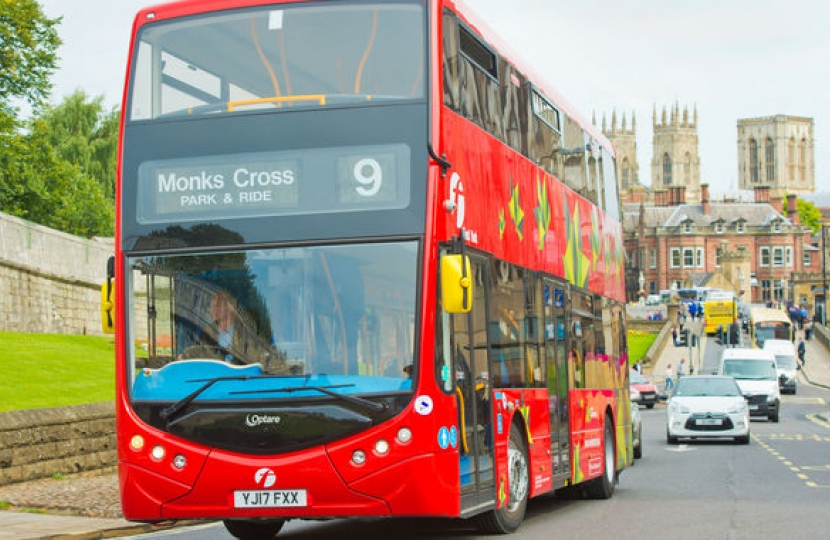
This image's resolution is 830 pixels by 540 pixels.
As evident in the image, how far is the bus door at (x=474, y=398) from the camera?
36.5 feet

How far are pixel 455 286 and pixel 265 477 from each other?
2.05m

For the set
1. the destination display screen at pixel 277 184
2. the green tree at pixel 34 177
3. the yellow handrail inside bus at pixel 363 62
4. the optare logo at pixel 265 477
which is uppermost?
the green tree at pixel 34 177

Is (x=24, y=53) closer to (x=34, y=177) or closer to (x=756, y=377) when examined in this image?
(x=34, y=177)

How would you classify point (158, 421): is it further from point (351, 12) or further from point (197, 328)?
point (351, 12)

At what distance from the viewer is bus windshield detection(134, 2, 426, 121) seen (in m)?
11.1

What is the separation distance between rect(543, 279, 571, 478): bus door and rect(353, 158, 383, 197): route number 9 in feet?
13.4

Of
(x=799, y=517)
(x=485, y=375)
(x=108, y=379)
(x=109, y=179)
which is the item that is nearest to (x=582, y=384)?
(x=799, y=517)

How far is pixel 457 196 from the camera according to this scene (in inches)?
448

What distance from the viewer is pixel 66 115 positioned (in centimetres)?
6919

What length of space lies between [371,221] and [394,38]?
1534mm

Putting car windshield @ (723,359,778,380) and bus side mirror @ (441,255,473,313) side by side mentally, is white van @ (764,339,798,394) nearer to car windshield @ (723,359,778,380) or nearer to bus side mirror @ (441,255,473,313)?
car windshield @ (723,359,778,380)

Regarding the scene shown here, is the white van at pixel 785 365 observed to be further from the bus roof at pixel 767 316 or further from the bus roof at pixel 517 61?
the bus roof at pixel 517 61

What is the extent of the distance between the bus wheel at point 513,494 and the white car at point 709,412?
1867 centimetres

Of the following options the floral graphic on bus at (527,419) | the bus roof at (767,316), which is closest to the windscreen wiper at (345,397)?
the floral graphic on bus at (527,419)
